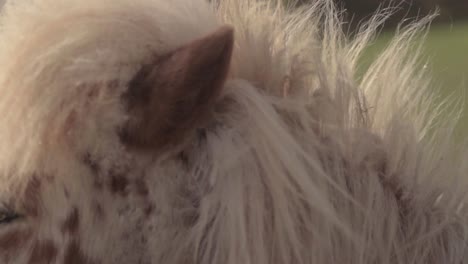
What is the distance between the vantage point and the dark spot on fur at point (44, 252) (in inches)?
29.2

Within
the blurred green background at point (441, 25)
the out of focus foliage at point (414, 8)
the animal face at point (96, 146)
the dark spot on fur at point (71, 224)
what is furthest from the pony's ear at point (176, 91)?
the out of focus foliage at point (414, 8)

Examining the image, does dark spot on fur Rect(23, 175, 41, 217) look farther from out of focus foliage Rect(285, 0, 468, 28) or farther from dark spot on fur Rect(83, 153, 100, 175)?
out of focus foliage Rect(285, 0, 468, 28)

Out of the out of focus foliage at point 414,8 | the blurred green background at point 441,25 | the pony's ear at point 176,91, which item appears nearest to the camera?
the pony's ear at point 176,91

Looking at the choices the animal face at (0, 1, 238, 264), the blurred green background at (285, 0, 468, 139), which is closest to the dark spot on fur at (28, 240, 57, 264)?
the animal face at (0, 1, 238, 264)

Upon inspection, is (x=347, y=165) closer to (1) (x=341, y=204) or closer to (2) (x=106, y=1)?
(1) (x=341, y=204)

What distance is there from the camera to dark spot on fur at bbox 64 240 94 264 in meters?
0.74

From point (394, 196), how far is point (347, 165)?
63mm

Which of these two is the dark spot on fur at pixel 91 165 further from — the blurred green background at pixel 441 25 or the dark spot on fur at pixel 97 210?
the blurred green background at pixel 441 25

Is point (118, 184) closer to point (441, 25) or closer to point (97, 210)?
point (97, 210)

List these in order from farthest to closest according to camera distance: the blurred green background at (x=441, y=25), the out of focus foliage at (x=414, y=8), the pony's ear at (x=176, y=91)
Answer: the out of focus foliage at (x=414, y=8) < the blurred green background at (x=441, y=25) < the pony's ear at (x=176, y=91)

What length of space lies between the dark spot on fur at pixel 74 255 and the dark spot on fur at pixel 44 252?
14 mm

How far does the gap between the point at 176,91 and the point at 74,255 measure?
0.22m

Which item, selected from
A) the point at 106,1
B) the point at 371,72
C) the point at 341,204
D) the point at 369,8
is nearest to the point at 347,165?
the point at 341,204

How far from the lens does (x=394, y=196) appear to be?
0.75 meters
